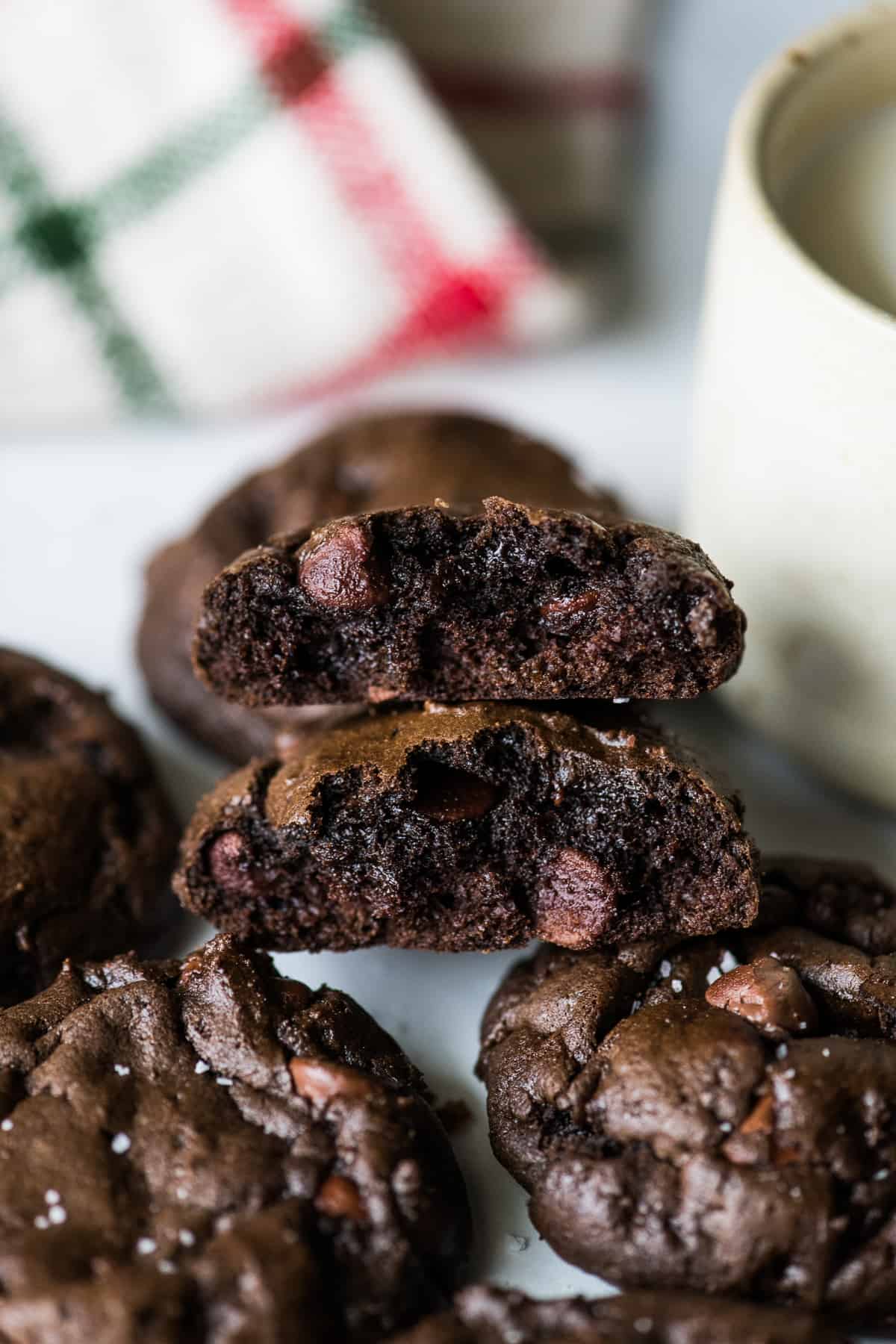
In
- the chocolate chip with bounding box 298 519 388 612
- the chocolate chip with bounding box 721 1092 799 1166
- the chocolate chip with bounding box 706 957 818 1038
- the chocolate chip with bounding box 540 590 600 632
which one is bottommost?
the chocolate chip with bounding box 721 1092 799 1166

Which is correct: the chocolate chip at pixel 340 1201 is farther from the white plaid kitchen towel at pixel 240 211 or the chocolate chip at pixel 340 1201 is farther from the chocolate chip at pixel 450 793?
the white plaid kitchen towel at pixel 240 211

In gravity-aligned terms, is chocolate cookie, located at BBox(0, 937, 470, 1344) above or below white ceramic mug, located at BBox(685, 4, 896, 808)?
below

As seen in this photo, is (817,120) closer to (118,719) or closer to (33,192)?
(118,719)

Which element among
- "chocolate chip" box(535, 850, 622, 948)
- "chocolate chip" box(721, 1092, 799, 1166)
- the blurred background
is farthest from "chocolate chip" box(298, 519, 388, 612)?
the blurred background

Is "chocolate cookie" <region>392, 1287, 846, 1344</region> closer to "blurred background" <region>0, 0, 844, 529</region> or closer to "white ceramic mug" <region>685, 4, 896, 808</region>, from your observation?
"white ceramic mug" <region>685, 4, 896, 808</region>

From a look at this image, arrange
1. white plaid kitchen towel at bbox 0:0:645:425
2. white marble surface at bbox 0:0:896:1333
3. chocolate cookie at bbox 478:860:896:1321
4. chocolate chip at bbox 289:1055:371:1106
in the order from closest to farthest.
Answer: chocolate cookie at bbox 478:860:896:1321 < chocolate chip at bbox 289:1055:371:1106 < white marble surface at bbox 0:0:896:1333 < white plaid kitchen towel at bbox 0:0:645:425

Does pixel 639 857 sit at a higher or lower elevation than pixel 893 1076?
higher

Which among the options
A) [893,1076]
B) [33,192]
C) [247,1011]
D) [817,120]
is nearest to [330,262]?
[33,192]
